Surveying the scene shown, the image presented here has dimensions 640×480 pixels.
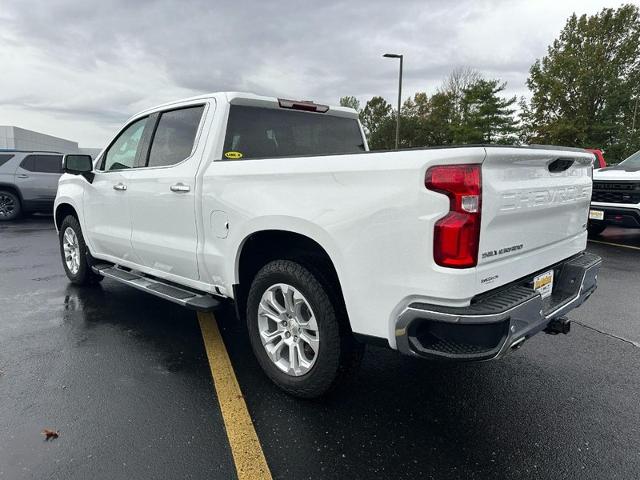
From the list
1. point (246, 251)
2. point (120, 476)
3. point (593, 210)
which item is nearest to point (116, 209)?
point (246, 251)

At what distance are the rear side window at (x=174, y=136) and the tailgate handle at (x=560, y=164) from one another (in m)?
2.52

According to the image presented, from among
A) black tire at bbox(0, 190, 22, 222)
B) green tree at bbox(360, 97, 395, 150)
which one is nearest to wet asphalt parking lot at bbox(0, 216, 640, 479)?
black tire at bbox(0, 190, 22, 222)

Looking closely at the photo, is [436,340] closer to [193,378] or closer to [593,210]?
[193,378]

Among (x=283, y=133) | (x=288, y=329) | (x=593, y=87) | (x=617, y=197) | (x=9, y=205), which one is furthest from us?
(x=593, y=87)

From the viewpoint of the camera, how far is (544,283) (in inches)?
109

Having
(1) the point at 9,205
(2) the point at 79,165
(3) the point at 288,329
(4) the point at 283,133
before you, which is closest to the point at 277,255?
(3) the point at 288,329

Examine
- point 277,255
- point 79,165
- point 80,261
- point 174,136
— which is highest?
point 174,136

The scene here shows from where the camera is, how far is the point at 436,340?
2273 millimetres

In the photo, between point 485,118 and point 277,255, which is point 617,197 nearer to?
point 277,255

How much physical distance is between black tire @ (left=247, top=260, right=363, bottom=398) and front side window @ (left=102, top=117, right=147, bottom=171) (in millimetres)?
2244

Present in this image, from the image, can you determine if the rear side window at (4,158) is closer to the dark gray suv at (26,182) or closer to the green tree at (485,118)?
the dark gray suv at (26,182)

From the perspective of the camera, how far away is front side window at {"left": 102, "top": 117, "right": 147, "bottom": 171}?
4.30 metres

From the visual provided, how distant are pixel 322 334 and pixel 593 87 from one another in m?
33.2

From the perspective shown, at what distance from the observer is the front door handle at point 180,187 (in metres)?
3.40
